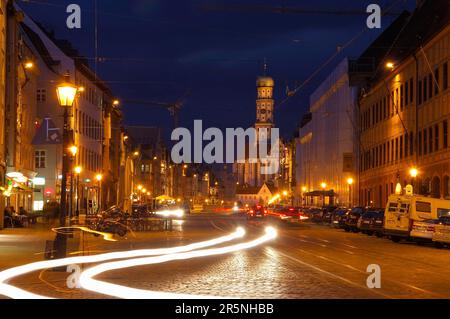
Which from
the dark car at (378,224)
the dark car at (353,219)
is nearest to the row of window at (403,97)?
the dark car at (353,219)

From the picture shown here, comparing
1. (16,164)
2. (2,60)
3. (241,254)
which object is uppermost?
(2,60)

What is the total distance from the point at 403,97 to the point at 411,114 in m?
3.43

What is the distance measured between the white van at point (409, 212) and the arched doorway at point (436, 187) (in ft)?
45.8

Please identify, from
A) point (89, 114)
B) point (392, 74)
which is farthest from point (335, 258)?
point (89, 114)

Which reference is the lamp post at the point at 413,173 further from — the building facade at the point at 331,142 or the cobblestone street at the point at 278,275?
the cobblestone street at the point at 278,275

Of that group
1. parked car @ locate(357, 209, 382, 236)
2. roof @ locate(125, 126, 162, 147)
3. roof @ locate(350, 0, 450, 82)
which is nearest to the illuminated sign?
parked car @ locate(357, 209, 382, 236)

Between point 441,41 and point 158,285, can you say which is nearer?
point 158,285

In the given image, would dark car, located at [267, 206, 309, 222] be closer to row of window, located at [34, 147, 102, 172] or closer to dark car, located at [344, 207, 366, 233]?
row of window, located at [34, 147, 102, 172]

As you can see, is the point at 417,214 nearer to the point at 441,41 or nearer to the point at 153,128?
the point at 441,41

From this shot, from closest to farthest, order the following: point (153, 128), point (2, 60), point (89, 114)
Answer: point (2, 60) < point (89, 114) < point (153, 128)

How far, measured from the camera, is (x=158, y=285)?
1848cm

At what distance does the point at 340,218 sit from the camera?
61.8 metres

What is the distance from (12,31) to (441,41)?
27.4 metres
